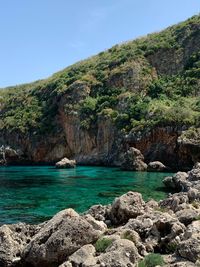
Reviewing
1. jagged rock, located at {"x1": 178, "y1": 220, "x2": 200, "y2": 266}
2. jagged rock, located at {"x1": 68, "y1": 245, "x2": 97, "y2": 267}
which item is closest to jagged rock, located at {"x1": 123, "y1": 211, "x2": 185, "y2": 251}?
jagged rock, located at {"x1": 178, "y1": 220, "x2": 200, "y2": 266}

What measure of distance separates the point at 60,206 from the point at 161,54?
82.1 metres

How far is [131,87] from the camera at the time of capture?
106 metres

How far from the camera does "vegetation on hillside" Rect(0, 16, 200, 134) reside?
9269cm

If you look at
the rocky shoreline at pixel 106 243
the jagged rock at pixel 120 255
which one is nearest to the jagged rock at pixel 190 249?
the rocky shoreline at pixel 106 243

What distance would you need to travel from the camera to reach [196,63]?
102 m

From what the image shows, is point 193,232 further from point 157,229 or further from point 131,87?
point 131,87

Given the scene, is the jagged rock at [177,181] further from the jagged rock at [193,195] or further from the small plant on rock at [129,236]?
the small plant on rock at [129,236]

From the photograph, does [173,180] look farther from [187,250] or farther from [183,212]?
[187,250]

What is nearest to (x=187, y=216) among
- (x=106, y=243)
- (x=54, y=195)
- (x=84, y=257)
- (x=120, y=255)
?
(x=106, y=243)

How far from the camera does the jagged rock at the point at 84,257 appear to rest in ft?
49.8

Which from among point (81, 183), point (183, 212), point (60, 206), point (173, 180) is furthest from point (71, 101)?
point (183, 212)

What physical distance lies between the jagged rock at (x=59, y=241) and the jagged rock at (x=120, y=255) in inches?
77.5

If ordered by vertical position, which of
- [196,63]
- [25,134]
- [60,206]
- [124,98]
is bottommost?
[60,206]

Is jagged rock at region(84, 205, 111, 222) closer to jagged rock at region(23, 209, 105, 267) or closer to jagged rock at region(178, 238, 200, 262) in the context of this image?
jagged rock at region(23, 209, 105, 267)
